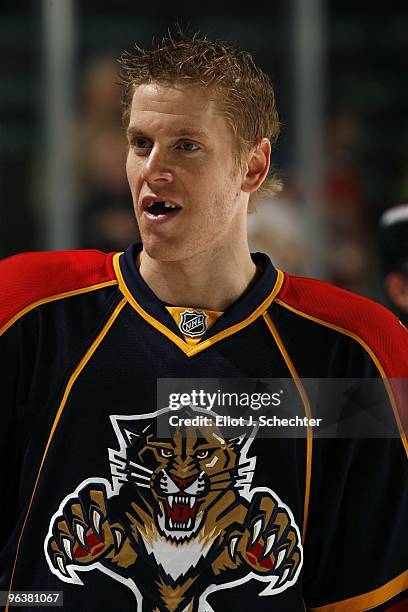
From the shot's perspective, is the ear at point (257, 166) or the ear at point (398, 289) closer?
the ear at point (257, 166)

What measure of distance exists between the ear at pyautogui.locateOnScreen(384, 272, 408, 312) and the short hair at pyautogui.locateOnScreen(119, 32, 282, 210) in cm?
44

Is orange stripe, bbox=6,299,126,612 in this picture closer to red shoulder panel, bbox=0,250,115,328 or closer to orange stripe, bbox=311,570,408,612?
red shoulder panel, bbox=0,250,115,328

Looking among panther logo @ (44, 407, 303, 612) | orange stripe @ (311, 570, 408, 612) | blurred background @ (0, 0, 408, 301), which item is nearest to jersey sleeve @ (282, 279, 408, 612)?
orange stripe @ (311, 570, 408, 612)

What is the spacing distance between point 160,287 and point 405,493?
0.44m

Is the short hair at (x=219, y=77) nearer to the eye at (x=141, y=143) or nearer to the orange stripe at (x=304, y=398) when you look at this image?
the eye at (x=141, y=143)

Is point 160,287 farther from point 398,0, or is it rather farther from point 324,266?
point 398,0

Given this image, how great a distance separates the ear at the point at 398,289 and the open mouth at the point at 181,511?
1.87 ft

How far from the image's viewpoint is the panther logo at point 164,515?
1456 millimetres

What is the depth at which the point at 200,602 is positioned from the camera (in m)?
1.46

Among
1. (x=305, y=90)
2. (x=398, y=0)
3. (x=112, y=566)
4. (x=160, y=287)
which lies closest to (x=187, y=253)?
(x=160, y=287)

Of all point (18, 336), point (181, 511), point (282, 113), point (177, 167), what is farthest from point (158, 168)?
point (282, 113)

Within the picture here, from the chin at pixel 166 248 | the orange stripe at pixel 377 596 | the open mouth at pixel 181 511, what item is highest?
the chin at pixel 166 248

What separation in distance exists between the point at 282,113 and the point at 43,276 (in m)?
0.88

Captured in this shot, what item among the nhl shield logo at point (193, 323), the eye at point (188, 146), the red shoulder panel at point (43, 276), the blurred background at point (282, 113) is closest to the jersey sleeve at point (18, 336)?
the red shoulder panel at point (43, 276)
